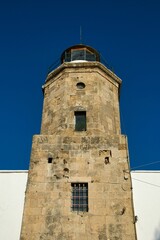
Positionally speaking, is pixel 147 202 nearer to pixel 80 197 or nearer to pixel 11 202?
pixel 80 197

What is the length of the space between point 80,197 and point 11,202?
2.63m

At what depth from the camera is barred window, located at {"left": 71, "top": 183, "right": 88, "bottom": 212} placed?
11.2 m

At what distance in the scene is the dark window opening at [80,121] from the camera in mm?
13320

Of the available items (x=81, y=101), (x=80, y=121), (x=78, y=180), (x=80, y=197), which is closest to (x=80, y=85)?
(x=81, y=101)

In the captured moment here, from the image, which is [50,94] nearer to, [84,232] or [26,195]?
[26,195]

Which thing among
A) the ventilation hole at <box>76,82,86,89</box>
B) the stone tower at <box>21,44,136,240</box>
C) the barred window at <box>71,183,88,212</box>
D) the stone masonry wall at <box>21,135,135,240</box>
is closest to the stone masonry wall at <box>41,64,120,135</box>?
the stone tower at <box>21,44,136,240</box>

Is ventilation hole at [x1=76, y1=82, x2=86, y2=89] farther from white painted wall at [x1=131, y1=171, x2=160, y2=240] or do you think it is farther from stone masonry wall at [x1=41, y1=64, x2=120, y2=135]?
white painted wall at [x1=131, y1=171, x2=160, y2=240]

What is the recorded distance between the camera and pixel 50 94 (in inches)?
592

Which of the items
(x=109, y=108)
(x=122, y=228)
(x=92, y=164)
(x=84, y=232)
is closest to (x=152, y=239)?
(x=122, y=228)

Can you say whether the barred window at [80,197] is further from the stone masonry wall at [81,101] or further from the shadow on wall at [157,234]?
the shadow on wall at [157,234]

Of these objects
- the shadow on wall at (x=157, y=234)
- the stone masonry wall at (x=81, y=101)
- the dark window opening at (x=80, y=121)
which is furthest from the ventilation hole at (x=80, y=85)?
the shadow on wall at (x=157, y=234)

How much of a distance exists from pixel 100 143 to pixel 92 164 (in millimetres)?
1021

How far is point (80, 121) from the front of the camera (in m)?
13.5

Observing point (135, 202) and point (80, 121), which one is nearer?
point (135, 202)
